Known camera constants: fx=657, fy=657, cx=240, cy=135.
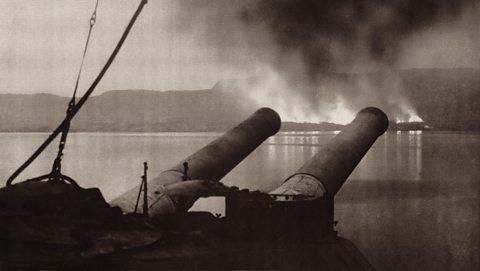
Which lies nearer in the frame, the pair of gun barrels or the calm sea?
the pair of gun barrels

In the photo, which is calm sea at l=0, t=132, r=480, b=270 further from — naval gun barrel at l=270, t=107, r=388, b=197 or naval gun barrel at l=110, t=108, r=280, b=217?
naval gun barrel at l=110, t=108, r=280, b=217

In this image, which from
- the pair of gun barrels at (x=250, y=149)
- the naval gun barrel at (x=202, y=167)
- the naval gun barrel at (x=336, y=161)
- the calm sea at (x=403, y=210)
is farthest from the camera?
the calm sea at (x=403, y=210)

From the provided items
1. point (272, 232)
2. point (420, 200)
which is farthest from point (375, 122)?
point (420, 200)

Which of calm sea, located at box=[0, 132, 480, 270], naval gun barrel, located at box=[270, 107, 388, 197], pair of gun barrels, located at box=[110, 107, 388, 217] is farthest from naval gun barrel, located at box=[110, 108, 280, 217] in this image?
calm sea, located at box=[0, 132, 480, 270]

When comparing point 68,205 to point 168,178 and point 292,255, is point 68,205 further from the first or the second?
point 168,178

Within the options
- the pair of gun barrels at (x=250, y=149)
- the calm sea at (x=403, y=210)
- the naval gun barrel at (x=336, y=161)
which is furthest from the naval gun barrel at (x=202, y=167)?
the calm sea at (x=403, y=210)

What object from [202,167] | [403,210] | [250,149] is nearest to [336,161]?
[250,149]

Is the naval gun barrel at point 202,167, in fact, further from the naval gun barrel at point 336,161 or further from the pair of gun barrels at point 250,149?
the naval gun barrel at point 336,161
